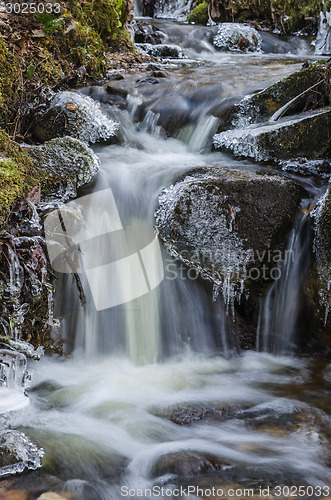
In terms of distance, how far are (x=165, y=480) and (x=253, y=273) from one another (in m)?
2.04

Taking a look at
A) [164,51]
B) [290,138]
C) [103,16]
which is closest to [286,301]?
[290,138]

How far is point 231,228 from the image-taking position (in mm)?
4023

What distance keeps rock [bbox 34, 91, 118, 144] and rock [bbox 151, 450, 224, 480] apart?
4140mm

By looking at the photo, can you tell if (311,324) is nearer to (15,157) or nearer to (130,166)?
(130,166)

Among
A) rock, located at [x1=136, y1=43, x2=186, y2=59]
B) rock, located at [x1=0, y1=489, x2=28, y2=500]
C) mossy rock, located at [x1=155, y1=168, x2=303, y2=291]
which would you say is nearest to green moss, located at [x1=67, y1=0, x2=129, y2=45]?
rock, located at [x1=136, y1=43, x2=186, y2=59]

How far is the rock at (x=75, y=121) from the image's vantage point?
18.2 feet

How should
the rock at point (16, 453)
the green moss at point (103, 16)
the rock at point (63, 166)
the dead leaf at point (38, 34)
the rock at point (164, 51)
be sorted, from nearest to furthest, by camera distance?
the rock at point (16, 453), the rock at point (63, 166), the dead leaf at point (38, 34), the green moss at point (103, 16), the rock at point (164, 51)

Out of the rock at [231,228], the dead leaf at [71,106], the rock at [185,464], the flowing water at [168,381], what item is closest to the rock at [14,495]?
the flowing water at [168,381]

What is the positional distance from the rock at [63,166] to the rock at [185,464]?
280 centimetres

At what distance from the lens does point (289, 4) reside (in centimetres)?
1300

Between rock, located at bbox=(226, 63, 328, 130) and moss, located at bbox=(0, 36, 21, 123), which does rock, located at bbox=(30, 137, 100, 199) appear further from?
rock, located at bbox=(226, 63, 328, 130)

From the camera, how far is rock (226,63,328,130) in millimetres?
5460

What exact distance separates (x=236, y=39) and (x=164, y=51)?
2.53 metres

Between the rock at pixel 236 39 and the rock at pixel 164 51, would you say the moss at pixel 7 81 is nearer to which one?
the rock at pixel 164 51
